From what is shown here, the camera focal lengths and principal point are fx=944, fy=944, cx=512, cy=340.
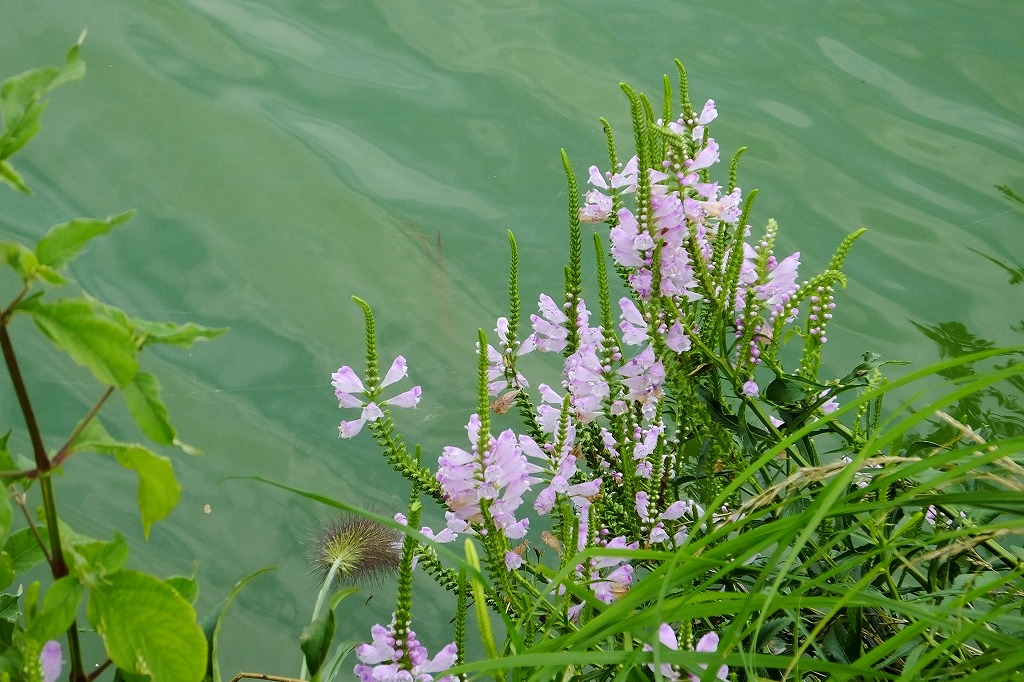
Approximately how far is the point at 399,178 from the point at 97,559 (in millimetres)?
1004

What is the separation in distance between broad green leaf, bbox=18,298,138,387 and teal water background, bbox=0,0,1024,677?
0.84m

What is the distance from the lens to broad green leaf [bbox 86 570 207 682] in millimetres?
373

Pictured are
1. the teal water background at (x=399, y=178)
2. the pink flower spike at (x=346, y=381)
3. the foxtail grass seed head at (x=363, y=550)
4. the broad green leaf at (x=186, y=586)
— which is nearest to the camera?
the broad green leaf at (x=186, y=586)

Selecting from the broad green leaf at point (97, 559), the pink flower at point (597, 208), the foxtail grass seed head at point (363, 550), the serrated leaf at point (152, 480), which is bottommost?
the foxtail grass seed head at point (363, 550)

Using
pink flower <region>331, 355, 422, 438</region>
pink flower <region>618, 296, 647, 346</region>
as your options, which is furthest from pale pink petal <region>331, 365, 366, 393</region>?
pink flower <region>618, 296, 647, 346</region>

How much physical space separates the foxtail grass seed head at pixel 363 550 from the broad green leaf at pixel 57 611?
27.0 inches

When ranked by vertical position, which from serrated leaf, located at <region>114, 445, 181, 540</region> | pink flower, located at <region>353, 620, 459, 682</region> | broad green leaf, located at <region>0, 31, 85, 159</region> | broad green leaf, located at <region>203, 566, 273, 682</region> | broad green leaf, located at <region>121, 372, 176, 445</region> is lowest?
pink flower, located at <region>353, 620, 459, 682</region>

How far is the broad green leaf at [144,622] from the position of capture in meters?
0.37

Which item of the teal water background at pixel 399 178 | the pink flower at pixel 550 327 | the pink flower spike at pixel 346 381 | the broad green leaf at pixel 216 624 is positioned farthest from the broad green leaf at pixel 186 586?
the teal water background at pixel 399 178

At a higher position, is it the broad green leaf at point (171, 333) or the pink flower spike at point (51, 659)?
the broad green leaf at point (171, 333)

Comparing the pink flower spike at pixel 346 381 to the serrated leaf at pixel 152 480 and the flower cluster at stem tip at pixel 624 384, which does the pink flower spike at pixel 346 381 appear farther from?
the serrated leaf at pixel 152 480

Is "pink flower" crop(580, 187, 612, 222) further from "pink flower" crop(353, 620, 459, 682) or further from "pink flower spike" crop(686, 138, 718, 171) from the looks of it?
"pink flower" crop(353, 620, 459, 682)

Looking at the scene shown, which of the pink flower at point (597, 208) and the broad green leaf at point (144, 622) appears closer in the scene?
the broad green leaf at point (144, 622)

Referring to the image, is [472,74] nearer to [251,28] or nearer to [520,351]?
[251,28]
